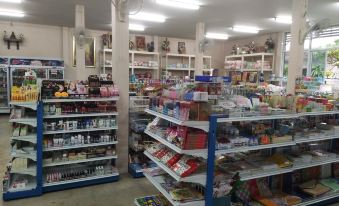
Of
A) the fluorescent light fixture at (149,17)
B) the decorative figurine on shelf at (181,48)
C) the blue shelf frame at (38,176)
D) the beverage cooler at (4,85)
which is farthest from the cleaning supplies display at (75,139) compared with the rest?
the decorative figurine on shelf at (181,48)

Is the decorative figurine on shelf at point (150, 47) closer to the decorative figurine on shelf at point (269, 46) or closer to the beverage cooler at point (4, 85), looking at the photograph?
the decorative figurine on shelf at point (269, 46)

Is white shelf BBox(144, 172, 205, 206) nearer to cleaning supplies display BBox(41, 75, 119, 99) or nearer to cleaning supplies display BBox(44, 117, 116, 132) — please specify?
cleaning supplies display BBox(44, 117, 116, 132)

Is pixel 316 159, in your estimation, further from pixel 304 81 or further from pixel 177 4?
pixel 177 4

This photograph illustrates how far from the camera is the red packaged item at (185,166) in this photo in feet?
9.07

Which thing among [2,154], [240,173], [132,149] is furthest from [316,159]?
[2,154]

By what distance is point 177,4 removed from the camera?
676 centimetres

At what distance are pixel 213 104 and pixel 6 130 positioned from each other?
7410mm

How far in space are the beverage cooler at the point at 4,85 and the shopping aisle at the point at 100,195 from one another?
Answer: 6.41m

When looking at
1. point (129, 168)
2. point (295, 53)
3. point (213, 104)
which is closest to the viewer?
point (213, 104)

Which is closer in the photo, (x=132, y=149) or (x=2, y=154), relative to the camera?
(x=132, y=149)

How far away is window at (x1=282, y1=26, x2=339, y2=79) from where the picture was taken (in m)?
9.05

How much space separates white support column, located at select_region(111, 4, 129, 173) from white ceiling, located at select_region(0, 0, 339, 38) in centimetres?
233

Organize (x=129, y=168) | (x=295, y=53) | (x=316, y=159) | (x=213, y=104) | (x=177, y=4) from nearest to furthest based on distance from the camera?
(x=213, y=104) < (x=316, y=159) < (x=129, y=168) < (x=295, y=53) < (x=177, y=4)

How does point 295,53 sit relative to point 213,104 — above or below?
above
